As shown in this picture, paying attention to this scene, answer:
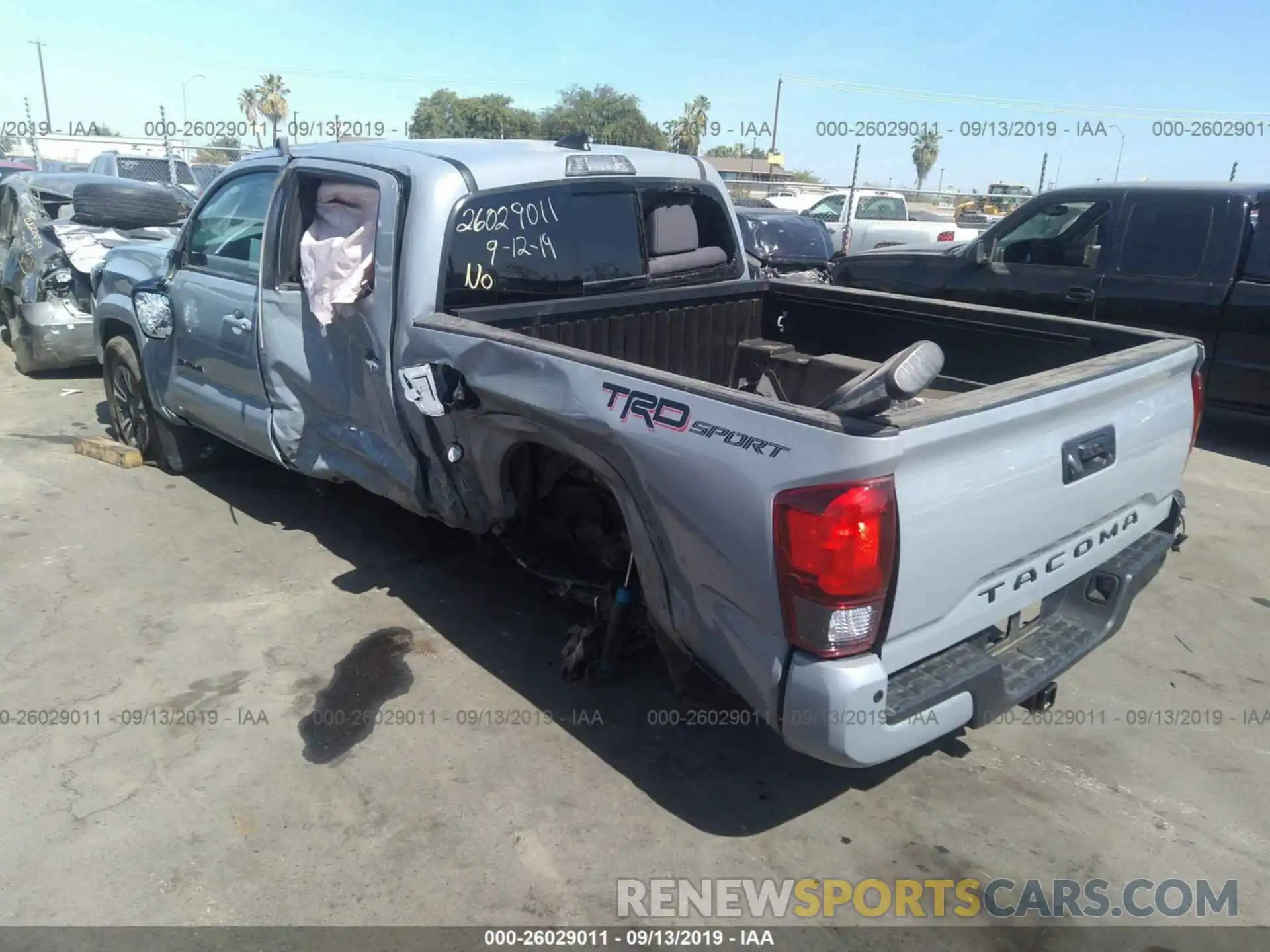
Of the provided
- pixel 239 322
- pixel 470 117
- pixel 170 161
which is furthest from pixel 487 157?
pixel 470 117

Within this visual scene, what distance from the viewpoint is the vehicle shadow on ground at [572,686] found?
309cm

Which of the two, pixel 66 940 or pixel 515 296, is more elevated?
pixel 515 296

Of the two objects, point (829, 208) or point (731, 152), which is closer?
point (829, 208)

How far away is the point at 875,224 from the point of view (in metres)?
16.9

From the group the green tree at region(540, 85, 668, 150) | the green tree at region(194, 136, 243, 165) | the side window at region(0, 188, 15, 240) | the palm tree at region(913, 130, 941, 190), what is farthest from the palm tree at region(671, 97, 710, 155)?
the side window at region(0, 188, 15, 240)

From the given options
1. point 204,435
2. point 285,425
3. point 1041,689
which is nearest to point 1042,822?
point 1041,689

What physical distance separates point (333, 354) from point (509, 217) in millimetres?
963

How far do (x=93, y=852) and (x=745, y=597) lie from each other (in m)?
2.06

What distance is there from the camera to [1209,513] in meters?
5.62

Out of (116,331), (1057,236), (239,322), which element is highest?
(1057,236)

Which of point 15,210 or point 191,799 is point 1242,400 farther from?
point 15,210

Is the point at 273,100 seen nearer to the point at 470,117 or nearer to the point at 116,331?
the point at 470,117

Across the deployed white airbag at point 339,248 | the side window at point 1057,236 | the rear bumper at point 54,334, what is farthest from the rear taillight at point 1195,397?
the rear bumper at point 54,334

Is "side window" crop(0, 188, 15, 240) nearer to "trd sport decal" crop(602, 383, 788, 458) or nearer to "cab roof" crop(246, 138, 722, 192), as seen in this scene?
"cab roof" crop(246, 138, 722, 192)
